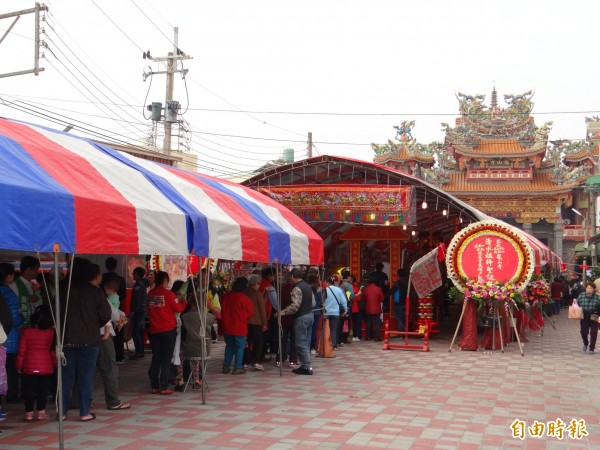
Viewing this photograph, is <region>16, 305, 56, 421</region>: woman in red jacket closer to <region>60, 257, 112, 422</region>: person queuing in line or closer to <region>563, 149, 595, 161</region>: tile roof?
<region>60, 257, 112, 422</region>: person queuing in line

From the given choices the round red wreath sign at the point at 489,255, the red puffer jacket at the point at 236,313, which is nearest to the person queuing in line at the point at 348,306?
the round red wreath sign at the point at 489,255

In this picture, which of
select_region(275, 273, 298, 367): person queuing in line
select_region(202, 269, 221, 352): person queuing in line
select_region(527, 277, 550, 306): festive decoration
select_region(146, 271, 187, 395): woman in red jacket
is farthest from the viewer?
select_region(527, 277, 550, 306): festive decoration

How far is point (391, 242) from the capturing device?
19156 millimetres

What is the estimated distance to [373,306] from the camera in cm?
1586

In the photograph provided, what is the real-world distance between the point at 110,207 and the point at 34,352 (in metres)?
1.92

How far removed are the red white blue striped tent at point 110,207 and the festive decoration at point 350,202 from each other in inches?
215

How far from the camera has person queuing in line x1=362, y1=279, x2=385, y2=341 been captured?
1574cm

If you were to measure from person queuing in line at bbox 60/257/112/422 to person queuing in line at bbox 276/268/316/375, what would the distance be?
3.99 metres

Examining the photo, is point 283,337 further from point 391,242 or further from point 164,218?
point 391,242

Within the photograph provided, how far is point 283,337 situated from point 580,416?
17.8ft

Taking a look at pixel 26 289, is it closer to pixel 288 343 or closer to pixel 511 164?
pixel 288 343

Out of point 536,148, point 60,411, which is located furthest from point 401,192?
point 536,148

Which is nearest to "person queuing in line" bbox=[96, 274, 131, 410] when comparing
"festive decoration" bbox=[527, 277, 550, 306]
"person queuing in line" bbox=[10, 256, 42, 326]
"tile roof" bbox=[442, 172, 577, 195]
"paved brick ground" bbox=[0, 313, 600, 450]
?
"paved brick ground" bbox=[0, 313, 600, 450]

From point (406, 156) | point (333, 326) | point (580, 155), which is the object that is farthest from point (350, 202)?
point (580, 155)
